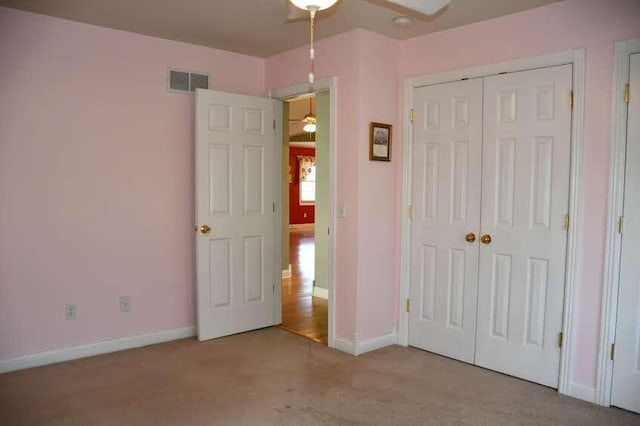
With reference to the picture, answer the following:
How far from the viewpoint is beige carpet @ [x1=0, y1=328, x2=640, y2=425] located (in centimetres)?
279

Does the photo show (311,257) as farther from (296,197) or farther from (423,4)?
(423,4)

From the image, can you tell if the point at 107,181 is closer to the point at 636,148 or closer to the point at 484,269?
the point at 484,269

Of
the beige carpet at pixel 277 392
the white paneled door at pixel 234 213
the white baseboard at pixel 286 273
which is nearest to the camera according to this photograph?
the beige carpet at pixel 277 392

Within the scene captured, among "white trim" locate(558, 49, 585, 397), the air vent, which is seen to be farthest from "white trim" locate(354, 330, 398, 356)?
the air vent

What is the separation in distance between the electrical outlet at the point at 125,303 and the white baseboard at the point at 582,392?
3.23 m

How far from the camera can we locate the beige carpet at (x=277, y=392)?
9.17ft

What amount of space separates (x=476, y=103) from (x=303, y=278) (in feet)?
12.6

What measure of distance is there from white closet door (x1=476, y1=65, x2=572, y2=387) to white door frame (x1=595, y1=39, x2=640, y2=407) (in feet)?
0.84

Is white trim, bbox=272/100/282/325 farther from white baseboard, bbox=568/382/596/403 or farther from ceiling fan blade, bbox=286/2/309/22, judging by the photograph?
white baseboard, bbox=568/382/596/403

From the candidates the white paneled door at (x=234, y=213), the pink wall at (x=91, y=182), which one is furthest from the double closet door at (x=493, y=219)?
the pink wall at (x=91, y=182)

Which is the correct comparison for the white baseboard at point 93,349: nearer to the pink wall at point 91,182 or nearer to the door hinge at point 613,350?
the pink wall at point 91,182

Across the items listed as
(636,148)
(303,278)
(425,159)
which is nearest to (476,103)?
(425,159)

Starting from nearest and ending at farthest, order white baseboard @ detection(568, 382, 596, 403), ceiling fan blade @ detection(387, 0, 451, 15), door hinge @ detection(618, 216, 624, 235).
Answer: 1. ceiling fan blade @ detection(387, 0, 451, 15)
2. door hinge @ detection(618, 216, 624, 235)
3. white baseboard @ detection(568, 382, 596, 403)

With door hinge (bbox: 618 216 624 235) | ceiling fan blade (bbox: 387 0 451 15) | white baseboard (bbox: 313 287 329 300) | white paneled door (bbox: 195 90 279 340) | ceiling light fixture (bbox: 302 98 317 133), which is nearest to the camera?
ceiling fan blade (bbox: 387 0 451 15)
